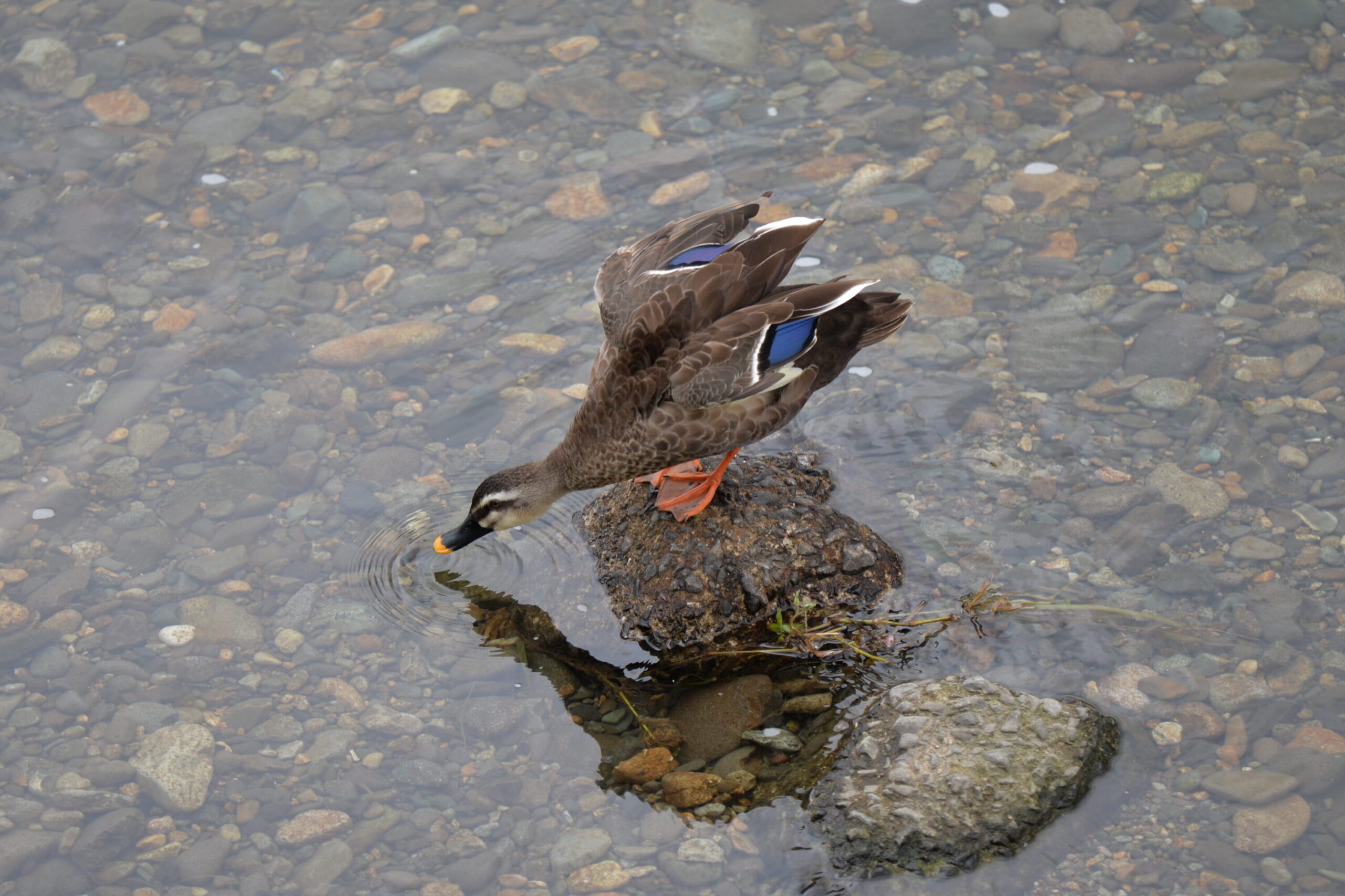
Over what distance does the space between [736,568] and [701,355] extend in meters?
1.12

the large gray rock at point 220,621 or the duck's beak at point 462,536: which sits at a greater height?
the duck's beak at point 462,536

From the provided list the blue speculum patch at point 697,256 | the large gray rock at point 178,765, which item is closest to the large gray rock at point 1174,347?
the blue speculum patch at point 697,256

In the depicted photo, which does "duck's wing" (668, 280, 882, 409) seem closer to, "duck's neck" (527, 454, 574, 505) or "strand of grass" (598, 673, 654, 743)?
"duck's neck" (527, 454, 574, 505)

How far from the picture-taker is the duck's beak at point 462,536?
20.7 feet

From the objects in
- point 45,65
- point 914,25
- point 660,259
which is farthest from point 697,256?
point 45,65

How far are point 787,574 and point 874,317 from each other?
1.47 m

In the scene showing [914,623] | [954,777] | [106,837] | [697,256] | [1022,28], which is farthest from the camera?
[1022,28]

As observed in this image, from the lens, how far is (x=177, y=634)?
657 centimetres

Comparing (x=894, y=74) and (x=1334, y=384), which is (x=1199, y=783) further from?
(x=894, y=74)

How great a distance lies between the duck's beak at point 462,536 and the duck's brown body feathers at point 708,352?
69 centimetres

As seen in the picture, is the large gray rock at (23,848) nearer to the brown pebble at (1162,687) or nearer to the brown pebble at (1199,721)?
the brown pebble at (1162,687)

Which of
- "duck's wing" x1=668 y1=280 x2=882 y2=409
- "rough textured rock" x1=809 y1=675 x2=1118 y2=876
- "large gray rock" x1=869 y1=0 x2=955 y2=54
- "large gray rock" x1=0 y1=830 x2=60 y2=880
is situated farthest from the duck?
"large gray rock" x1=869 y1=0 x2=955 y2=54

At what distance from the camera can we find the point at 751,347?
5.37m

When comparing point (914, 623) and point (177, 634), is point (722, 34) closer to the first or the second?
point (914, 623)
